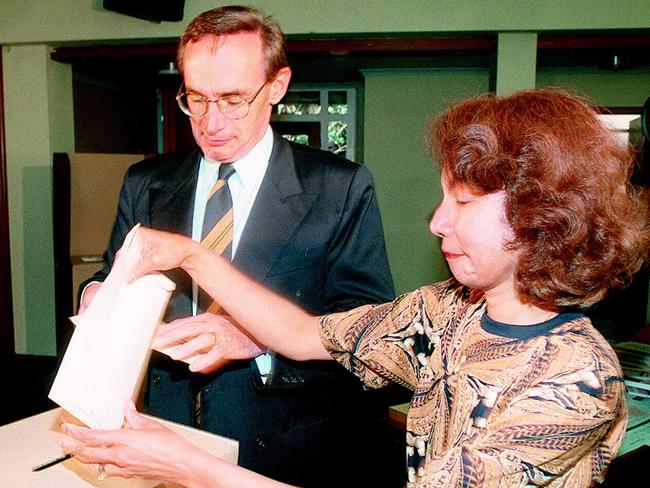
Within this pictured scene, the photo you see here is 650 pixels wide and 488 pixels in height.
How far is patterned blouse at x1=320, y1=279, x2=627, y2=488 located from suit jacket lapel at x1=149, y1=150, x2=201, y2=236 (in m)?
0.58

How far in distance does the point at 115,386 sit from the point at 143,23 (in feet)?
10.9

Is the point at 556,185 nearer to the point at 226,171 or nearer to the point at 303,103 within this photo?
the point at 226,171

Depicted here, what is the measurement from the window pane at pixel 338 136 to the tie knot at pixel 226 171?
179 inches

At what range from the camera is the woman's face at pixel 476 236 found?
930 millimetres

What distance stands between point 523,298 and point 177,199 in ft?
3.18

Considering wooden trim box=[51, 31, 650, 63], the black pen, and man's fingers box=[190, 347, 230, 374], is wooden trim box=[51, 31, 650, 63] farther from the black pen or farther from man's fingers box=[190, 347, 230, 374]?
the black pen

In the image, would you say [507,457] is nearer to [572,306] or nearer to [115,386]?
[572,306]

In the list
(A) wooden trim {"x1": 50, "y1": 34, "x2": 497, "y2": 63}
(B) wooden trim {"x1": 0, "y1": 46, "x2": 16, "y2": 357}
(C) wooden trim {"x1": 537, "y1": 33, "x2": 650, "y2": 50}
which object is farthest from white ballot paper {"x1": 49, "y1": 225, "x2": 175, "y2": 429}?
(B) wooden trim {"x1": 0, "y1": 46, "x2": 16, "y2": 357}

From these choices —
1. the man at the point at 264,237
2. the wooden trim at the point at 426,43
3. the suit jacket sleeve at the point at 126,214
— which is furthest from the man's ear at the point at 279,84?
the wooden trim at the point at 426,43

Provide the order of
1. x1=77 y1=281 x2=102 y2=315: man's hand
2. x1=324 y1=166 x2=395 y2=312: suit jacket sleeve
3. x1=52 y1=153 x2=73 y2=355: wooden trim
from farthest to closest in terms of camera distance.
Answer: x1=52 y1=153 x2=73 y2=355: wooden trim, x1=324 y1=166 x2=395 y2=312: suit jacket sleeve, x1=77 y1=281 x2=102 y2=315: man's hand

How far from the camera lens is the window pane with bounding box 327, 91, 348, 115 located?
5.92m

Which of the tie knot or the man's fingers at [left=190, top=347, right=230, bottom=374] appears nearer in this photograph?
the man's fingers at [left=190, top=347, right=230, bottom=374]

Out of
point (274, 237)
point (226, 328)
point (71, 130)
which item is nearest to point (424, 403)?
point (226, 328)

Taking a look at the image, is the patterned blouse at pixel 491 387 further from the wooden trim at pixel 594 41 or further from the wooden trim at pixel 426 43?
the wooden trim at pixel 594 41
